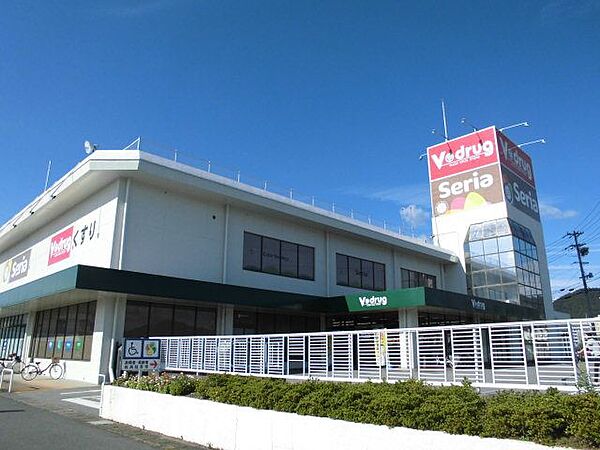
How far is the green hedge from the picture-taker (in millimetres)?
5161

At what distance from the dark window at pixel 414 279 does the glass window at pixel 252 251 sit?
12757mm

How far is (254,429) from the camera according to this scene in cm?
803

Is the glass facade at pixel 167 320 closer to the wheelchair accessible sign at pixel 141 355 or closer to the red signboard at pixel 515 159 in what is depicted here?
the wheelchair accessible sign at pixel 141 355

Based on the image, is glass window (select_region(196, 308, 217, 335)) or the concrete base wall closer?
the concrete base wall

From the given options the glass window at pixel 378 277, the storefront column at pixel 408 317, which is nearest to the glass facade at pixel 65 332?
the storefront column at pixel 408 317

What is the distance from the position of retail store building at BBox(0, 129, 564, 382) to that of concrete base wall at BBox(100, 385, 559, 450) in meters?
7.88

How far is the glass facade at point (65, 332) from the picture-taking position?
2102 cm

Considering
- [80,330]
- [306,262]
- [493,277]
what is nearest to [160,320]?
[80,330]

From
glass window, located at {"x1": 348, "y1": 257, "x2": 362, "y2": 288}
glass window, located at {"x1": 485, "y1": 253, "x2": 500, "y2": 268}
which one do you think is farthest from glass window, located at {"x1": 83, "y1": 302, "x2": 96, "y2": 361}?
glass window, located at {"x1": 485, "y1": 253, "x2": 500, "y2": 268}

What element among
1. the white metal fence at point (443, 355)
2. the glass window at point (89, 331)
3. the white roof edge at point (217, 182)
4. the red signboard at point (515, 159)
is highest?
the red signboard at point (515, 159)

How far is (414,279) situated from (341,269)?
805cm

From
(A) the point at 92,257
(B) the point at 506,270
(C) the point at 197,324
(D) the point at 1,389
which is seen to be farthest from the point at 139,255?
(B) the point at 506,270

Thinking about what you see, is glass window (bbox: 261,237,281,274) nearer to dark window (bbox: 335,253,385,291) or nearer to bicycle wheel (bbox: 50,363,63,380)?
dark window (bbox: 335,253,385,291)

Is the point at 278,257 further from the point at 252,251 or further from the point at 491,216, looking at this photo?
the point at 491,216
